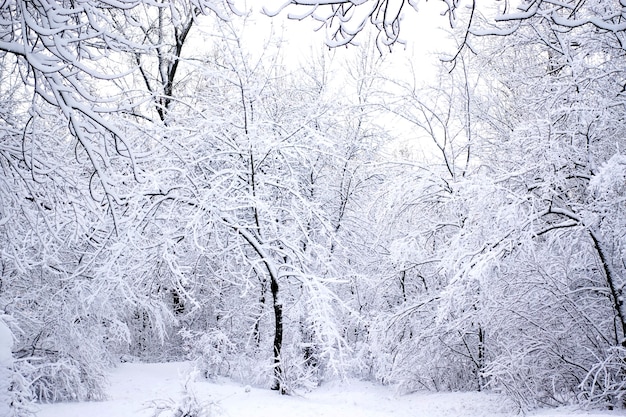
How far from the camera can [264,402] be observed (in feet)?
25.0

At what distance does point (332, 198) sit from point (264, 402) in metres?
7.10

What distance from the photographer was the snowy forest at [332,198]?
461cm

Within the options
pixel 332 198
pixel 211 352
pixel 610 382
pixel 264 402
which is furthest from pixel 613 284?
pixel 211 352

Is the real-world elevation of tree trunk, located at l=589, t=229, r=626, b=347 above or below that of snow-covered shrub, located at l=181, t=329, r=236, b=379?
above

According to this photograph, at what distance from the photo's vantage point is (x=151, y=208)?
8.53m

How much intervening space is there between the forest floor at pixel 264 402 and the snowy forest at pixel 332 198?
20.1 inches

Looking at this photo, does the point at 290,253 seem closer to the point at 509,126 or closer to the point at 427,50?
the point at 427,50

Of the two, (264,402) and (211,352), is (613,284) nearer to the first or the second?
(264,402)

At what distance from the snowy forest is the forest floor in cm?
51

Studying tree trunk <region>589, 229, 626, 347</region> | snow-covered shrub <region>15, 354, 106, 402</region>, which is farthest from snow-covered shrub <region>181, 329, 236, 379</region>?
tree trunk <region>589, 229, 626, 347</region>

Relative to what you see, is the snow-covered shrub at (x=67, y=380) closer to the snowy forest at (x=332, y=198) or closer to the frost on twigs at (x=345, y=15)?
the snowy forest at (x=332, y=198)

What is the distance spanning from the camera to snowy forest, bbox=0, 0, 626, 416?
182 inches

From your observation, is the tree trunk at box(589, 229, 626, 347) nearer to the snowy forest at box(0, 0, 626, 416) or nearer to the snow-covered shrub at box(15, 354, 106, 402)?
the snowy forest at box(0, 0, 626, 416)

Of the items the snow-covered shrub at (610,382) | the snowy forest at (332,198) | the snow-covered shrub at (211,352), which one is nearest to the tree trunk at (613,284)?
the snowy forest at (332,198)
